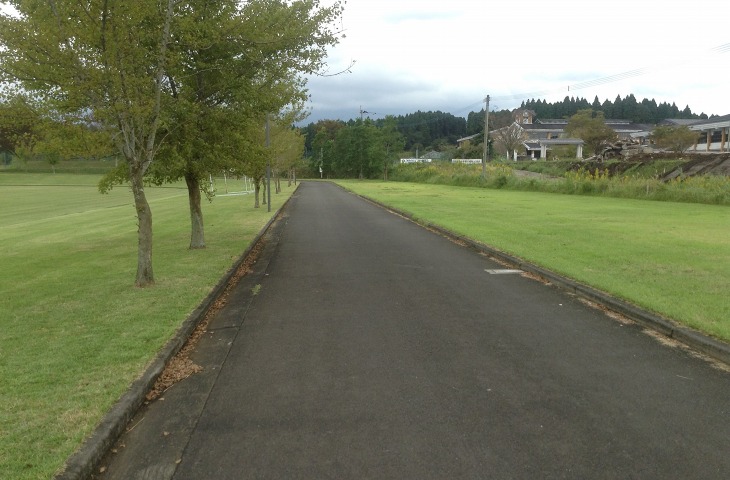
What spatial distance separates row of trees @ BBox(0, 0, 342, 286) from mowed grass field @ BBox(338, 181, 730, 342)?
6321mm

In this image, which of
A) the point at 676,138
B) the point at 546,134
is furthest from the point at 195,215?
the point at 546,134

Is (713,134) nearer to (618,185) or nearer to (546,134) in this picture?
(618,185)

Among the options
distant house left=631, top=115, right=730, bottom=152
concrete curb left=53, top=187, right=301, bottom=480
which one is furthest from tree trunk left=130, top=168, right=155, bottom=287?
distant house left=631, top=115, right=730, bottom=152

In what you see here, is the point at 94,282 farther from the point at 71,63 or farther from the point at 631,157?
the point at 631,157

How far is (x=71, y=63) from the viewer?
730 cm

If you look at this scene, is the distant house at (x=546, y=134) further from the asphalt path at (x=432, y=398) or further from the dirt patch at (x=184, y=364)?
the dirt patch at (x=184, y=364)

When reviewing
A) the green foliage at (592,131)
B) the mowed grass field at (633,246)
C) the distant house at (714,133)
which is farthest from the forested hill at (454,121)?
the mowed grass field at (633,246)

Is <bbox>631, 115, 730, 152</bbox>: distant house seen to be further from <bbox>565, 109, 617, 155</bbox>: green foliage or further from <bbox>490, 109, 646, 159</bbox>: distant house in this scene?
<bbox>490, 109, 646, 159</bbox>: distant house

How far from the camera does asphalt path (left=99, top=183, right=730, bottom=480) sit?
3.48m

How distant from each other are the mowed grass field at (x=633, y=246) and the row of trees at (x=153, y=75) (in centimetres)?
632

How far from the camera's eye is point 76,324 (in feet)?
21.7

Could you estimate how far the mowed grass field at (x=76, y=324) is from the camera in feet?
12.4

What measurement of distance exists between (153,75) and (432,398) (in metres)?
7.03

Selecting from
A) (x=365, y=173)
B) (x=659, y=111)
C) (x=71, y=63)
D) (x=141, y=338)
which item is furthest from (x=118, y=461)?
(x=659, y=111)
